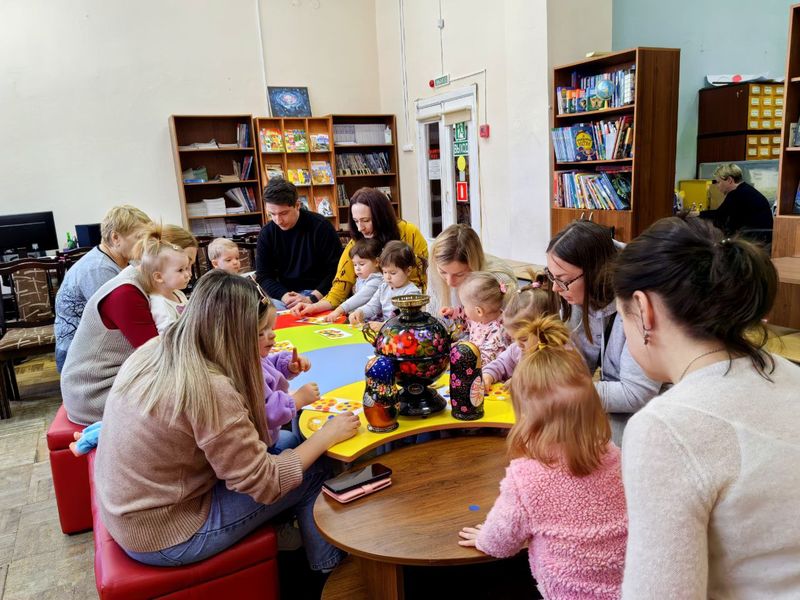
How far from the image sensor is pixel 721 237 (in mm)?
939

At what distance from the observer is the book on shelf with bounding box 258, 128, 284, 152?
6820 mm

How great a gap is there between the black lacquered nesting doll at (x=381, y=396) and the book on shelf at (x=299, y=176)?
18.3 ft

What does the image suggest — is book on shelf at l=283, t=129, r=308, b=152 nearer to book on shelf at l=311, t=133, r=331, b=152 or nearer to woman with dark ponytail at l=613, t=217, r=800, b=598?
book on shelf at l=311, t=133, r=331, b=152

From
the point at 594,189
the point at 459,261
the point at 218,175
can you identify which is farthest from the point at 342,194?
the point at 459,261

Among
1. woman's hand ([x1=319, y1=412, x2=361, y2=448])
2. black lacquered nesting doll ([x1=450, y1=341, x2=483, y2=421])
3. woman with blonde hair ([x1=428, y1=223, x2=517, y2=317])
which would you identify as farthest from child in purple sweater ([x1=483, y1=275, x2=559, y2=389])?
woman's hand ([x1=319, y1=412, x2=361, y2=448])

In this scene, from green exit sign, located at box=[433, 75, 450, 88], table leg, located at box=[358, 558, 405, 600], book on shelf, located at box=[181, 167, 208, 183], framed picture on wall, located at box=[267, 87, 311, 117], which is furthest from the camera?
framed picture on wall, located at box=[267, 87, 311, 117]

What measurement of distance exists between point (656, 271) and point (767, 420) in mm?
257

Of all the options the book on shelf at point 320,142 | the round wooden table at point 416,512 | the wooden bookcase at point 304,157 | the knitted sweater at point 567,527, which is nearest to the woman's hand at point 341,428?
the round wooden table at point 416,512

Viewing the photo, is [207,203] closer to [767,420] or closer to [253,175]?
[253,175]

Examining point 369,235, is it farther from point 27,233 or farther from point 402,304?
point 27,233

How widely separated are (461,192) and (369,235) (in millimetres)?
3098

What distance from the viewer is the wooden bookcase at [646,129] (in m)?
4.14

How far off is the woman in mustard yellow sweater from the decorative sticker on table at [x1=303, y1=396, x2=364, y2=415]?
1.32 m

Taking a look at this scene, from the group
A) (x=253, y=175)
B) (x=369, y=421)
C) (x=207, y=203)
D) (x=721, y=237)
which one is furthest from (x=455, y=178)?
(x=721, y=237)
